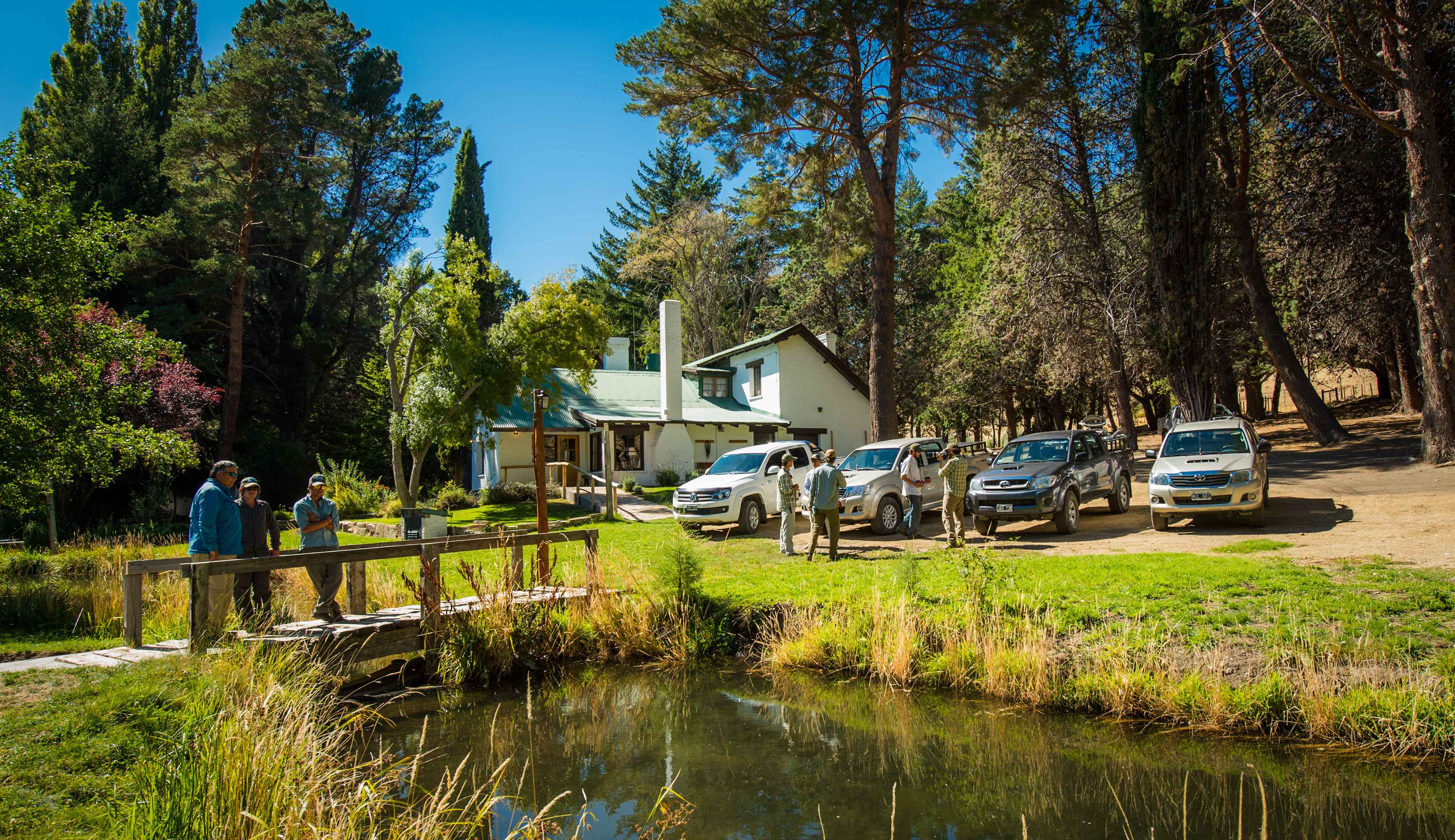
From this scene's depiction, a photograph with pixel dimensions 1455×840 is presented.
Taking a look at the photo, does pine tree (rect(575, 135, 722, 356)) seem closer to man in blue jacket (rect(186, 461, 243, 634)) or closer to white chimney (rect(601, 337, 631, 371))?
white chimney (rect(601, 337, 631, 371))

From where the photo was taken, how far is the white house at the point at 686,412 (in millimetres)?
29859

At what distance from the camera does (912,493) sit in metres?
15.2

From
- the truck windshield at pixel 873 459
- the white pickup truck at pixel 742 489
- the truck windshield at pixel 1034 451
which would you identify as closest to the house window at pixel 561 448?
the white pickup truck at pixel 742 489

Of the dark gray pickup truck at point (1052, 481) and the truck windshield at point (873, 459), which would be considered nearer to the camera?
the dark gray pickup truck at point (1052, 481)

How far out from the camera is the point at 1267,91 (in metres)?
20.9

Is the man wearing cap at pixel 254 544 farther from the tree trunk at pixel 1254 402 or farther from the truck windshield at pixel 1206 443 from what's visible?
the tree trunk at pixel 1254 402

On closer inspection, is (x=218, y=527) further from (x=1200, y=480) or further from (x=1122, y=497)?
(x=1122, y=497)

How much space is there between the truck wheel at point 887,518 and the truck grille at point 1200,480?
16.2 ft

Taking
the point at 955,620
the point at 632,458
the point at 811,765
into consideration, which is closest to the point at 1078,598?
the point at 955,620

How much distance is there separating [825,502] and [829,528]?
46 centimetres

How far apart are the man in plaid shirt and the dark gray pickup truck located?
121cm

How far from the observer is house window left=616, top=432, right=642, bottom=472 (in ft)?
102

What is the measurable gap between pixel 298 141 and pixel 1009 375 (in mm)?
31408

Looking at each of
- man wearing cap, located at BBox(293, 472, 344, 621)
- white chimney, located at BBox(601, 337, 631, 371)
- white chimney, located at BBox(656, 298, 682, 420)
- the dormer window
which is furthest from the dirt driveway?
white chimney, located at BBox(601, 337, 631, 371)
